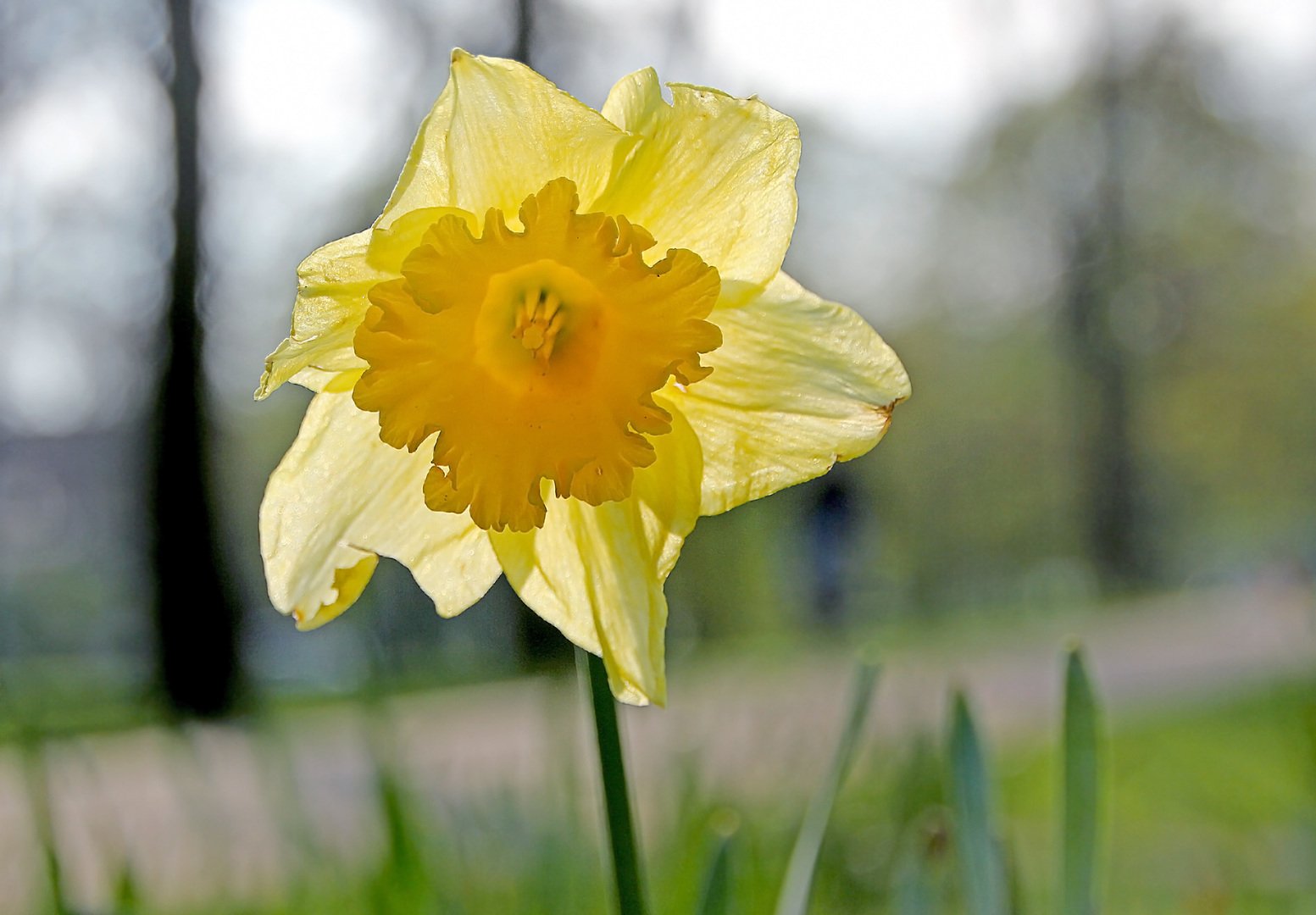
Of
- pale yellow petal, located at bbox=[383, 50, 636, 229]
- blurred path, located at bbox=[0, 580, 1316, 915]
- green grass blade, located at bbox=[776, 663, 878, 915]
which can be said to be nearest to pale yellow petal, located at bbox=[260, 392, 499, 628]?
pale yellow petal, located at bbox=[383, 50, 636, 229]

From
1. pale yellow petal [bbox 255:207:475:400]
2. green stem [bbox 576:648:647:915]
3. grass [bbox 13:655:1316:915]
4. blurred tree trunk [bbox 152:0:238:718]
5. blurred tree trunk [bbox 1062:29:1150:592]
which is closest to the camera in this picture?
green stem [bbox 576:648:647:915]

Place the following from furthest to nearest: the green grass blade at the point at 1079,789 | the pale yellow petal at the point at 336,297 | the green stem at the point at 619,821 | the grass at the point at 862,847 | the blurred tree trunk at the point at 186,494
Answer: the blurred tree trunk at the point at 186,494, the grass at the point at 862,847, the green grass blade at the point at 1079,789, the pale yellow petal at the point at 336,297, the green stem at the point at 619,821

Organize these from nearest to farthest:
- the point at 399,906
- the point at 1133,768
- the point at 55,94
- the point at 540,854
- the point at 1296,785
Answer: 1. the point at 399,906
2. the point at 540,854
3. the point at 1296,785
4. the point at 1133,768
5. the point at 55,94

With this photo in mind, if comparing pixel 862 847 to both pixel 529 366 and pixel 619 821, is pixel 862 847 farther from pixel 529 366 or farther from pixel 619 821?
pixel 619 821

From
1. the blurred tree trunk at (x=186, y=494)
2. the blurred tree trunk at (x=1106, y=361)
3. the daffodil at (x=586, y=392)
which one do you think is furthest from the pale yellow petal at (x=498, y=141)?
the blurred tree trunk at (x=1106, y=361)

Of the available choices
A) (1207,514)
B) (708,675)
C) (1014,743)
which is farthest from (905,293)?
(708,675)

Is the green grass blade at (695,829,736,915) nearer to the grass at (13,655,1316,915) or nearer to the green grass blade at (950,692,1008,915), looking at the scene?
the grass at (13,655,1316,915)

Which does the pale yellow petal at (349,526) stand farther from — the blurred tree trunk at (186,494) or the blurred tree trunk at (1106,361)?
the blurred tree trunk at (1106,361)

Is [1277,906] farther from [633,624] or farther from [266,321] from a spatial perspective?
[266,321]
